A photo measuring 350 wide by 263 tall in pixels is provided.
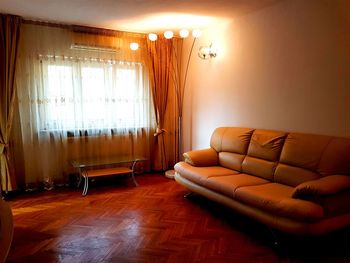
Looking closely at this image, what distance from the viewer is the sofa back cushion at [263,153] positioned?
3047 mm

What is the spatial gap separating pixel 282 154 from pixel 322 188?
2.66 feet

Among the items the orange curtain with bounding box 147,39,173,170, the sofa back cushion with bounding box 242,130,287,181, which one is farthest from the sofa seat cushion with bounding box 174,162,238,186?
the orange curtain with bounding box 147,39,173,170

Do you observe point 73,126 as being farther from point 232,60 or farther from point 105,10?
point 232,60

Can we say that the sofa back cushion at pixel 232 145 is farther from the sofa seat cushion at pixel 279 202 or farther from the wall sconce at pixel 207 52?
the wall sconce at pixel 207 52

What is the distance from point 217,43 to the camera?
414 centimetres

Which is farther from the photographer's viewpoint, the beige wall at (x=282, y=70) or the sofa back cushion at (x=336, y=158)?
the beige wall at (x=282, y=70)

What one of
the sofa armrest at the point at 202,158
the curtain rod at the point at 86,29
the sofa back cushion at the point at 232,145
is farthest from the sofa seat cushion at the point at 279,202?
the curtain rod at the point at 86,29

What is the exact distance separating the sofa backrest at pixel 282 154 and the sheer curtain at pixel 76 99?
5.42ft

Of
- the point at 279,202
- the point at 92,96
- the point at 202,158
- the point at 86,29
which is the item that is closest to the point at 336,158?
the point at 279,202

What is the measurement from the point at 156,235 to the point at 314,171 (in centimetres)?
165

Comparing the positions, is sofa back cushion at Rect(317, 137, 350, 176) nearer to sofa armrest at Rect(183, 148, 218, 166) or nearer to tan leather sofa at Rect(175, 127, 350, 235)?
tan leather sofa at Rect(175, 127, 350, 235)

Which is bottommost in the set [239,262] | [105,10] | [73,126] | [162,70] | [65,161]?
[239,262]

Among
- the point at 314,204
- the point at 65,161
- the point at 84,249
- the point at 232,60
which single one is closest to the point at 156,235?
the point at 84,249

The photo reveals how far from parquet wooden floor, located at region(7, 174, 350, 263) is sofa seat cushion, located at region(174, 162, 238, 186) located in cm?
34
